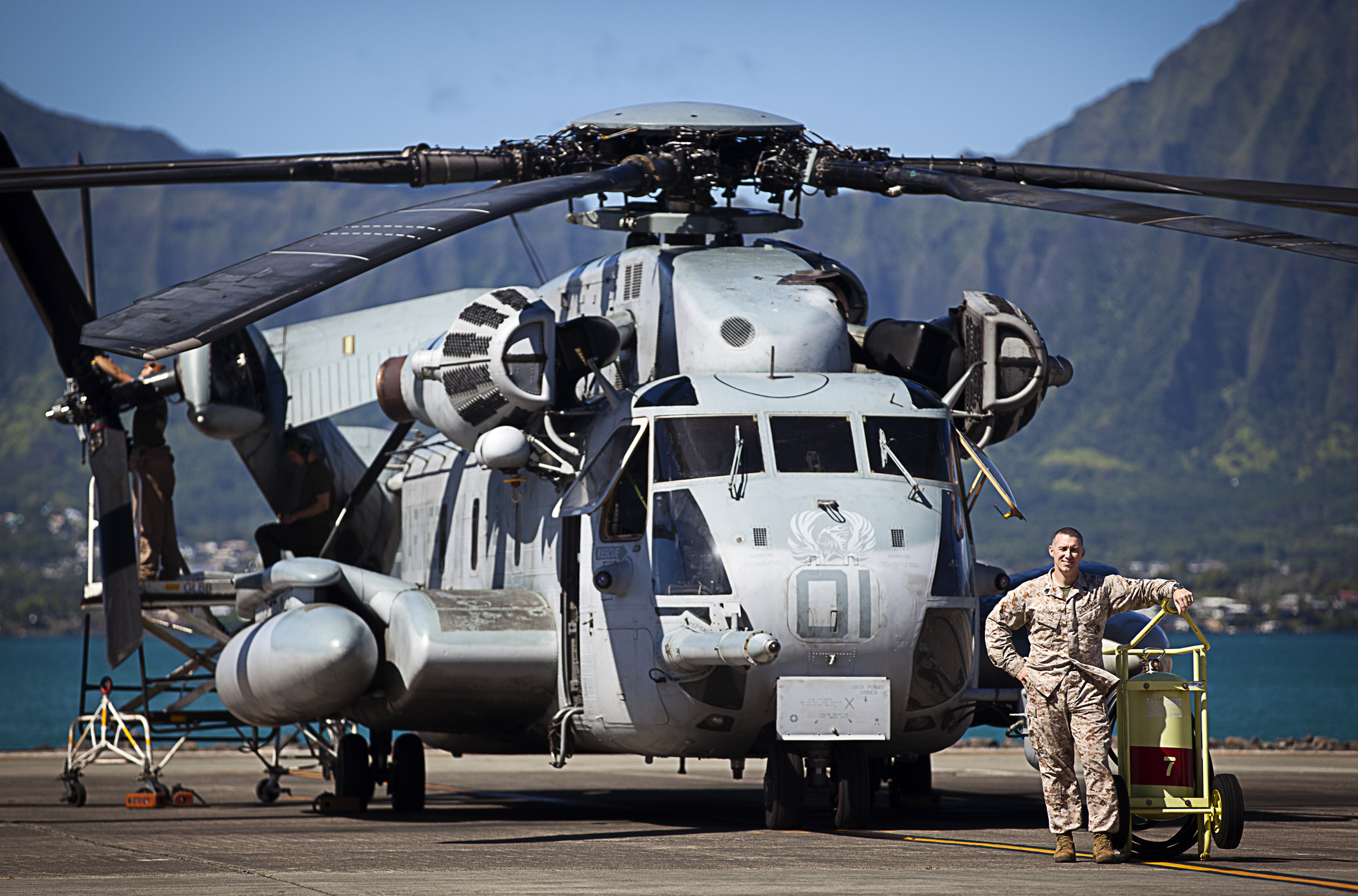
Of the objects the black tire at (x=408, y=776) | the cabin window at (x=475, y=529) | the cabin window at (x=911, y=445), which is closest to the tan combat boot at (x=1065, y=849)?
the cabin window at (x=911, y=445)

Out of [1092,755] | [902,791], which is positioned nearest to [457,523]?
[902,791]

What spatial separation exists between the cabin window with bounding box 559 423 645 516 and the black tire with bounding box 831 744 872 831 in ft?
8.87

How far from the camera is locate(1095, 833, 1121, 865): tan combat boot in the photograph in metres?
10.6

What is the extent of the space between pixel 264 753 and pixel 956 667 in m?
22.0

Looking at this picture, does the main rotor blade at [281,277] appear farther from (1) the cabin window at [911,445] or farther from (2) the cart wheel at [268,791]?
(2) the cart wheel at [268,791]

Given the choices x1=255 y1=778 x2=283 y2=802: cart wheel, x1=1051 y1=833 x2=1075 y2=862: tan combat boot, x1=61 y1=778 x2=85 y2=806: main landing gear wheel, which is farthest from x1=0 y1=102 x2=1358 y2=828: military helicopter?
x1=61 y1=778 x2=85 y2=806: main landing gear wheel

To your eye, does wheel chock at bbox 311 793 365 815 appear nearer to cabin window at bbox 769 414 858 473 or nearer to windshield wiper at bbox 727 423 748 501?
windshield wiper at bbox 727 423 748 501

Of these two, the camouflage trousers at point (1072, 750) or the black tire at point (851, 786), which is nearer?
the camouflage trousers at point (1072, 750)

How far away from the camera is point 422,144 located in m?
14.4

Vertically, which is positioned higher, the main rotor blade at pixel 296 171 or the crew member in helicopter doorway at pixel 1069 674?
the main rotor blade at pixel 296 171

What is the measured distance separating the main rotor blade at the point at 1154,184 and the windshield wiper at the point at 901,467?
7.80 ft

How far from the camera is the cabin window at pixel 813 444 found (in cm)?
1333

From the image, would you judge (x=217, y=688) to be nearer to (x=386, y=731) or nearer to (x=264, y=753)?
(x=386, y=731)

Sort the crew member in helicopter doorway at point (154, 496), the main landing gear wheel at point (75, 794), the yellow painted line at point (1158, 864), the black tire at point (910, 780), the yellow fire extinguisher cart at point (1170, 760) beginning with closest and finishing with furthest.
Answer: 1. the yellow painted line at point (1158, 864)
2. the yellow fire extinguisher cart at point (1170, 760)
3. the black tire at point (910, 780)
4. the main landing gear wheel at point (75, 794)
5. the crew member in helicopter doorway at point (154, 496)
